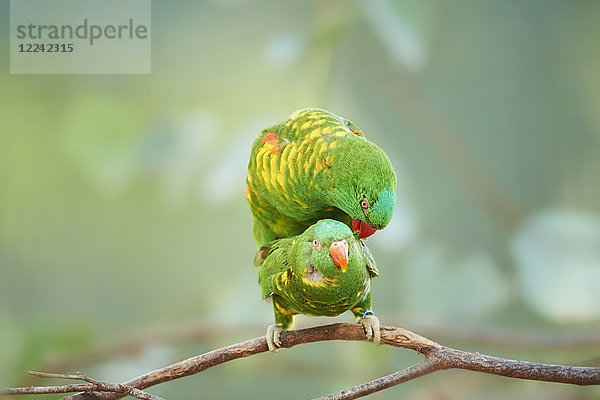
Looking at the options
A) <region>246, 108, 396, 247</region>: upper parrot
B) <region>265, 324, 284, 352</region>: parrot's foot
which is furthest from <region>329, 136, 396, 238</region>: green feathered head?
<region>265, 324, 284, 352</region>: parrot's foot

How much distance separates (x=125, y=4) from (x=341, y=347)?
191 cm

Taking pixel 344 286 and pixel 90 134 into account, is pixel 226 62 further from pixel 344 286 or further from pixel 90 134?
pixel 344 286

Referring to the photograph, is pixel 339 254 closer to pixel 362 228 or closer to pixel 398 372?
pixel 362 228

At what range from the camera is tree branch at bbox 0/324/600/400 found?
51.1 inches

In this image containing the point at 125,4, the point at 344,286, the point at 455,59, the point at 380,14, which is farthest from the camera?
the point at 455,59

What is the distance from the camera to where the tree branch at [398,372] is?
130cm

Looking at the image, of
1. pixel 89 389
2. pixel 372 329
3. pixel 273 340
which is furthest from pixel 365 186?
pixel 89 389

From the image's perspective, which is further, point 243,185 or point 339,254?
point 243,185

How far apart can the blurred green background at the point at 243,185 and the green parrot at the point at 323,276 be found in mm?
1202

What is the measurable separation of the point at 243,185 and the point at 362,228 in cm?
124

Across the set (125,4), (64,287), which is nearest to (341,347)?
(64,287)

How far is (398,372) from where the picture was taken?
1331 mm

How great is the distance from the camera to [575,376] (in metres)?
1.29

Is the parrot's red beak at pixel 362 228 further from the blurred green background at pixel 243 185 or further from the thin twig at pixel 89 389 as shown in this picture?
the blurred green background at pixel 243 185
